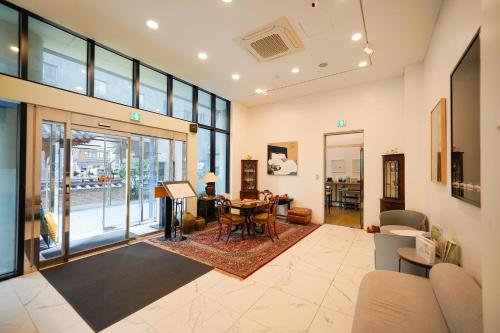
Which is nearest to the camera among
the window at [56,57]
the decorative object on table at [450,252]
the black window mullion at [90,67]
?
the decorative object on table at [450,252]

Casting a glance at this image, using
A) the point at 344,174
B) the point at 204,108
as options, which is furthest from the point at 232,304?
the point at 344,174

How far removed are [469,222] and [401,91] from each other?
162 inches

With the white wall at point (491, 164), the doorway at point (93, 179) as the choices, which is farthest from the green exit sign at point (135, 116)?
the white wall at point (491, 164)

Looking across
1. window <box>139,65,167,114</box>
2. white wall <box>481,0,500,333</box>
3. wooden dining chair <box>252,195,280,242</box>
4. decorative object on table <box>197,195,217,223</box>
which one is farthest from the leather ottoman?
white wall <box>481,0,500,333</box>

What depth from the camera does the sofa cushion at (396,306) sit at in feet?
4.47

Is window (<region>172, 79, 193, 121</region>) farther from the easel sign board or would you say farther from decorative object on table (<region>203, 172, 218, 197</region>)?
the easel sign board

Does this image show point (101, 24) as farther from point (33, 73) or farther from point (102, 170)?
point (102, 170)

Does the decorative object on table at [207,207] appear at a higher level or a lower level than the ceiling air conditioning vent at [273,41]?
lower

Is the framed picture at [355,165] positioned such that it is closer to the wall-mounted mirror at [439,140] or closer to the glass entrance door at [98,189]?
the wall-mounted mirror at [439,140]

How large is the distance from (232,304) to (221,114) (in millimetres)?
5428

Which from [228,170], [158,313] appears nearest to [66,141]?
[158,313]

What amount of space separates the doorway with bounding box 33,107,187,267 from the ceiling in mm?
1449

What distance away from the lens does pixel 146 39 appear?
363 centimetres

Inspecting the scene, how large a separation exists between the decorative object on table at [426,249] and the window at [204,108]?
17.2 ft
